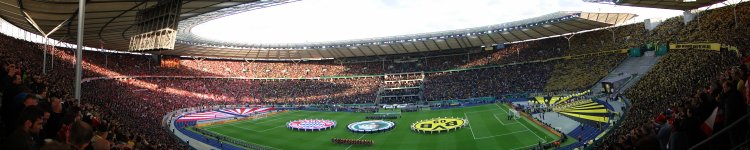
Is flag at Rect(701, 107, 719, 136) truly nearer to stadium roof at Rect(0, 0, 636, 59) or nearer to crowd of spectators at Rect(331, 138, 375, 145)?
crowd of spectators at Rect(331, 138, 375, 145)

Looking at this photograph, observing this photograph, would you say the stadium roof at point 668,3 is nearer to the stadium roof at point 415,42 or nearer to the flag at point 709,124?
the stadium roof at point 415,42

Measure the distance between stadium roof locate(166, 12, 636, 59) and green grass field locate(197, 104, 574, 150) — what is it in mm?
14968

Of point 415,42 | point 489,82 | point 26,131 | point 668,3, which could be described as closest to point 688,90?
point 26,131

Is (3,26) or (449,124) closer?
(449,124)

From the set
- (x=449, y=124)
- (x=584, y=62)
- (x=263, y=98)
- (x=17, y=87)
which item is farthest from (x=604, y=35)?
(x=17, y=87)

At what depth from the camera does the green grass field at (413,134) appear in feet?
94.6

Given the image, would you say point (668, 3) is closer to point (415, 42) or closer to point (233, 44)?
point (415, 42)

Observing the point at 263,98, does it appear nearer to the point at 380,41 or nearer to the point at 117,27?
the point at 380,41

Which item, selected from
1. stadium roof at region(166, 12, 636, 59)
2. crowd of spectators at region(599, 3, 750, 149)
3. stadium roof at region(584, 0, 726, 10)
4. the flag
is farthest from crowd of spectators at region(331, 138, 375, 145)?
stadium roof at region(166, 12, 636, 59)

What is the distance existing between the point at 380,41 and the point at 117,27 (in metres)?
37.1

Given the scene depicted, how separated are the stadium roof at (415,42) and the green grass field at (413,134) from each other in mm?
14968

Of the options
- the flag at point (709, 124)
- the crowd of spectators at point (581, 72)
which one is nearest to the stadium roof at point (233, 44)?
the crowd of spectators at point (581, 72)

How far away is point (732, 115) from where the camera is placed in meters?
5.62

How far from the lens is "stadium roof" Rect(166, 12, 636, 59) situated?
53281 mm
